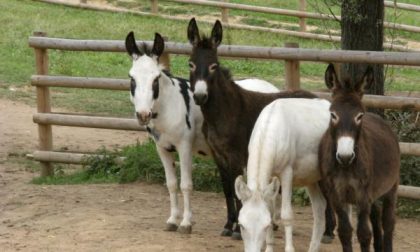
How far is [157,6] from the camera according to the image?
25.2m

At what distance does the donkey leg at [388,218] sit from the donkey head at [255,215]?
1333 millimetres

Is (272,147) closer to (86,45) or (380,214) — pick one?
(380,214)

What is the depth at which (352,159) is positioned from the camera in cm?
647

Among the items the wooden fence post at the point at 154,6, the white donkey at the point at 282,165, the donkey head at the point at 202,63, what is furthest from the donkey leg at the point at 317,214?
the wooden fence post at the point at 154,6

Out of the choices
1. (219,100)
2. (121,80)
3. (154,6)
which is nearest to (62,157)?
(121,80)

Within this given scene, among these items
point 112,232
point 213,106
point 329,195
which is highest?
point 213,106

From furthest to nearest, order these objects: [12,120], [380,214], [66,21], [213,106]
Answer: [66,21] → [12,120] → [213,106] → [380,214]

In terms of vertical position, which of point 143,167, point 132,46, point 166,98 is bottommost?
point 143,167

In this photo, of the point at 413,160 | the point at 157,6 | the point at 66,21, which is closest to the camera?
the point at 413,160

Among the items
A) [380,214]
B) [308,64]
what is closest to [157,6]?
[308,64]

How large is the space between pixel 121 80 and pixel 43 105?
1.34 m

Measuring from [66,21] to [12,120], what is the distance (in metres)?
9.70

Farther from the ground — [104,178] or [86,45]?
[86,45]

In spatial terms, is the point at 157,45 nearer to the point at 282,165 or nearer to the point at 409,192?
the point at 282,165
